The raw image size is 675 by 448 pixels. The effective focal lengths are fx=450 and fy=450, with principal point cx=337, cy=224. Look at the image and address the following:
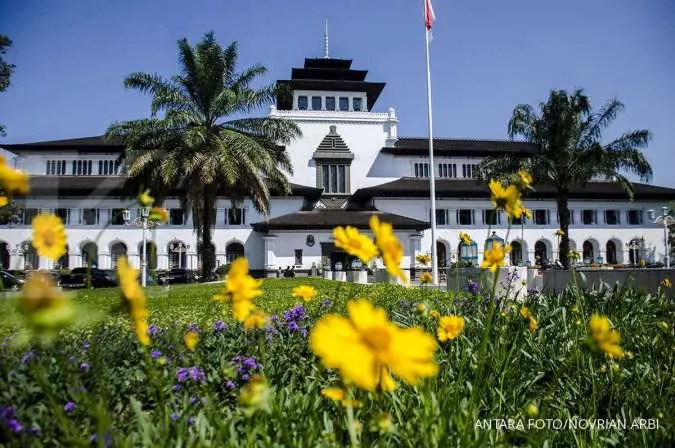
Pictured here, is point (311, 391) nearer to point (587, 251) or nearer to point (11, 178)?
point (11, 178)

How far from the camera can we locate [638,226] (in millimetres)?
42156

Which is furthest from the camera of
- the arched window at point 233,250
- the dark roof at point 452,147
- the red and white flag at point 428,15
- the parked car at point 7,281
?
the dark roof at point 452,147

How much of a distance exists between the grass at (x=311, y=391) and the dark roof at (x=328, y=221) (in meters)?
28.9

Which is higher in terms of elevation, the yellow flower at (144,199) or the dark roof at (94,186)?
the dark roof at (94,186)

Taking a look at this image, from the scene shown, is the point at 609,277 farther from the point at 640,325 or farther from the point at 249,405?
the point at 249,405

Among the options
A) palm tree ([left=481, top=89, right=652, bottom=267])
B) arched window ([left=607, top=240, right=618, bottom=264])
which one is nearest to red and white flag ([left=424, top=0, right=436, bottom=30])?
palm tree ([left=481, top=89, right=652, bottom=267])

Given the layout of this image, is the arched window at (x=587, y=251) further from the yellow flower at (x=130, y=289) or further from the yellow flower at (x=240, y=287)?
the yellow flower at (x=130, y=289)

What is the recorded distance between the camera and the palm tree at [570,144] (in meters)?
25.4

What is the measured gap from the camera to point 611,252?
42000 millimetres

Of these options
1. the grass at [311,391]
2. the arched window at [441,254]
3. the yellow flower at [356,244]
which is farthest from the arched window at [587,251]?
the yellow flower at [356,244]

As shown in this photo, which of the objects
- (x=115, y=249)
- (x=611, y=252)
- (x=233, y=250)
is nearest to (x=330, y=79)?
(x=233, y=250)

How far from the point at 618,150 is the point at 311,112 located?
2489cm

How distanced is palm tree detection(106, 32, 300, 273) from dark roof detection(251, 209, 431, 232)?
10421mm

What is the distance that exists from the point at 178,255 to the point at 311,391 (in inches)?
1433
